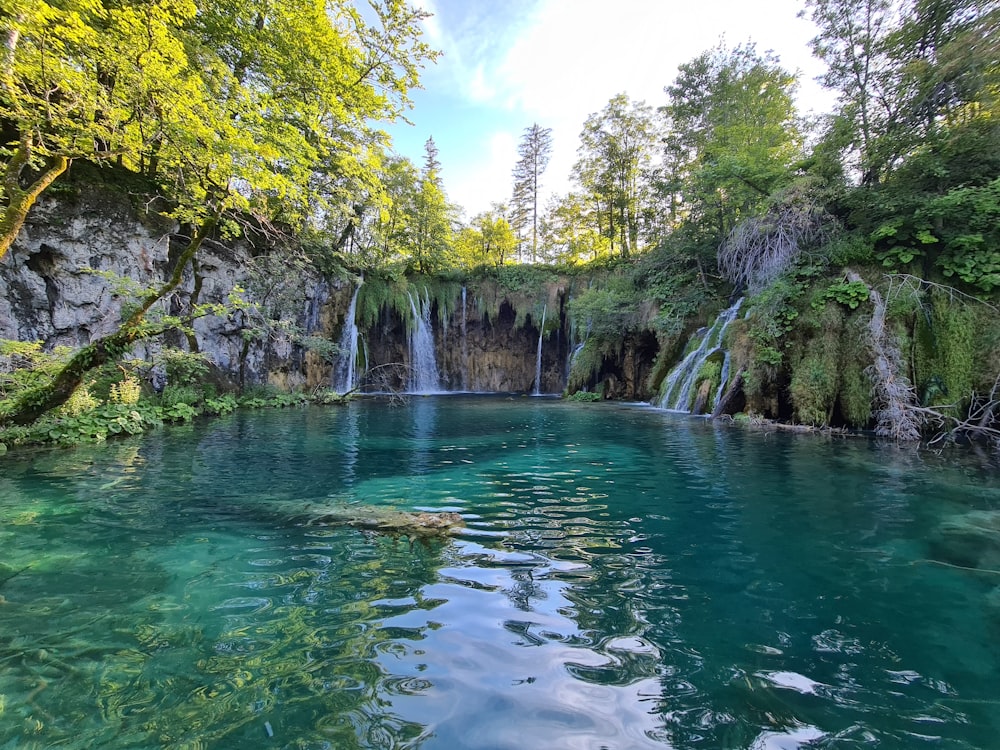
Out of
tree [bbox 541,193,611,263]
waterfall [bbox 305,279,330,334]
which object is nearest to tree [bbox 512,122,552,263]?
tree [bbox 541,193,611,263]

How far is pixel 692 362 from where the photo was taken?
1559 centimetres

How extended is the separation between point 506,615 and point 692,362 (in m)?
14.4

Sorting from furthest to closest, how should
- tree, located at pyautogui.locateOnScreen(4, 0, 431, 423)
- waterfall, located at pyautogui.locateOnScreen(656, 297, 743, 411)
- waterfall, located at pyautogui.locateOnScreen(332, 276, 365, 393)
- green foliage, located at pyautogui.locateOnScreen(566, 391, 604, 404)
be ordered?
waterfall, located at pyautogui.locateOnScreen(332, 276, 365, 393) < green foliage, located at pyautogui.locateOnScreen(566, 391, 604, 404) < waterfall, located at pyautogui.locateOnScreen(656, 297, 743, 411) < tree, located at pyautogui.locateOnScreen(4, 0, 431, 423)

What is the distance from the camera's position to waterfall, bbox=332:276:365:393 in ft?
75.5

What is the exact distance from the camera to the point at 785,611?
9.93ft

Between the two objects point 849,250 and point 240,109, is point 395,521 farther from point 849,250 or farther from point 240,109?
point 849,250

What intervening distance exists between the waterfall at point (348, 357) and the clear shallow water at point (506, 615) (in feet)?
54.8

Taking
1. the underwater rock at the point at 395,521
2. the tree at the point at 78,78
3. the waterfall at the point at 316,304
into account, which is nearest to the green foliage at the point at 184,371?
the waterfall at the point at 316,304

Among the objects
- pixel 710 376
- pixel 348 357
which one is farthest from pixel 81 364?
pixel 348 357

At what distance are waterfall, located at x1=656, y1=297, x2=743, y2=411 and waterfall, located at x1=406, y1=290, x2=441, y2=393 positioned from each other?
14.2 meters

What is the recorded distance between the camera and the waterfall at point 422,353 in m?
26.1

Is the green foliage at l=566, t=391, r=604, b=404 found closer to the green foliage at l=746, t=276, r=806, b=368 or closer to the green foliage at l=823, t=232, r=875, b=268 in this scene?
the green foliage at l=746, t=276, r=806, b=368

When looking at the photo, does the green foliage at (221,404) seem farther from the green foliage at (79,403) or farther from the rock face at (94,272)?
the green foliage at (79,403)

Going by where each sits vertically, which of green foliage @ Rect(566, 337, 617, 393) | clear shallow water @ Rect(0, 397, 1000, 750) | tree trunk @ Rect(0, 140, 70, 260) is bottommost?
clear shallow water @ Rect(0, 397, 1000, 750)
